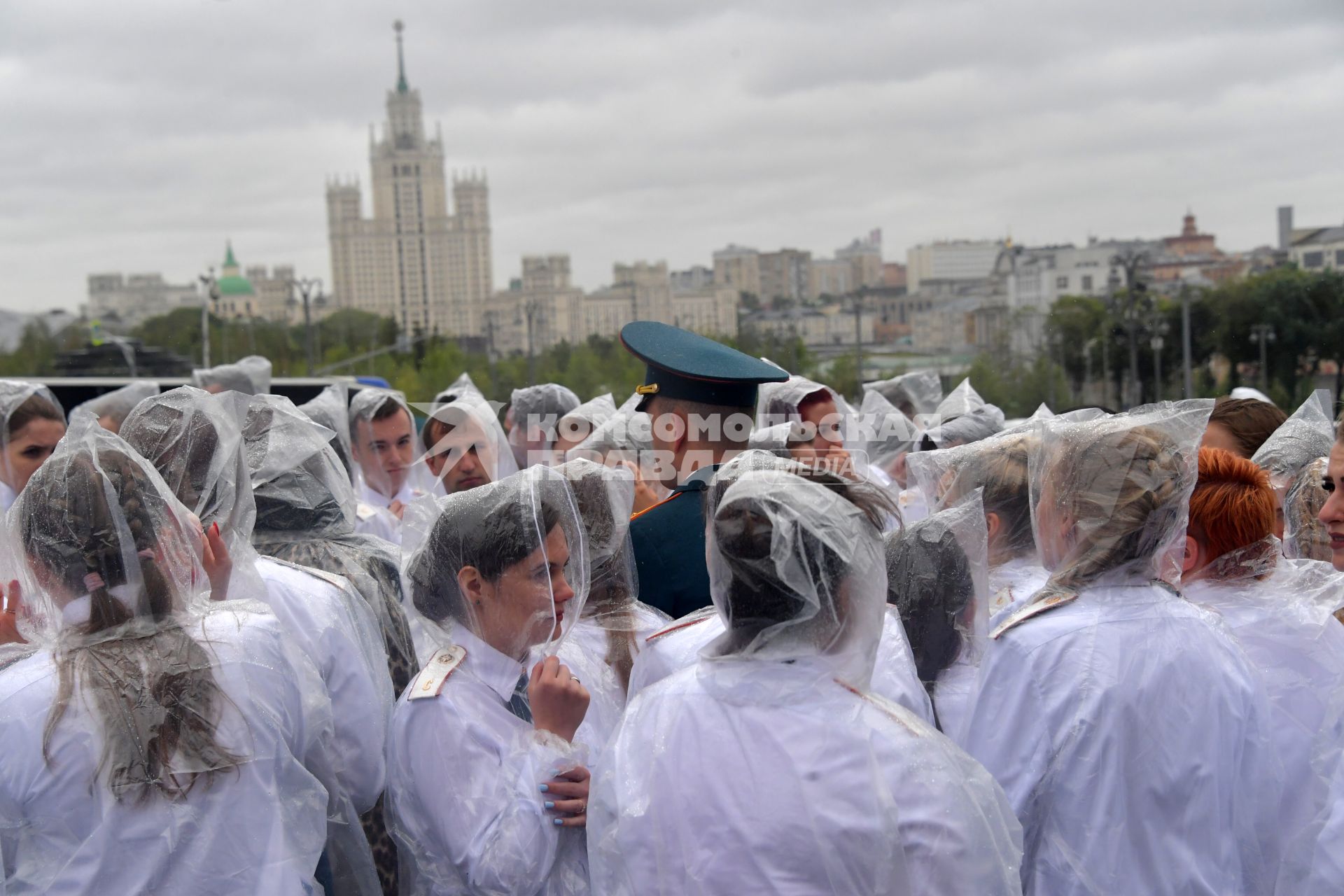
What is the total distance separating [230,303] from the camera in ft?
369

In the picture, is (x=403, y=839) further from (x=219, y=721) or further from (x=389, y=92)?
(x=389, y=92)

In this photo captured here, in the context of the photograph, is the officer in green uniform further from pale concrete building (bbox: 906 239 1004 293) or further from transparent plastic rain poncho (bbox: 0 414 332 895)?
pale concrete building (bbox: 906 239 1004 293)

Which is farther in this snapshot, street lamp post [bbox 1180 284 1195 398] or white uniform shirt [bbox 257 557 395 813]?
street lamp post [bbox 1180 284 1195 398]

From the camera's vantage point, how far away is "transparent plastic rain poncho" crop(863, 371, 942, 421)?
301 inches

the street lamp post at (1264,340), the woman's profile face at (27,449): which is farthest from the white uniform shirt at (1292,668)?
the street lamp post at (1264,340)

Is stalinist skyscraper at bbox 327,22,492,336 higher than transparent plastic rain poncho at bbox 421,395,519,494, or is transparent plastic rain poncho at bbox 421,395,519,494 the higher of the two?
stalinist skyscraper at bbox 327,22,492,336

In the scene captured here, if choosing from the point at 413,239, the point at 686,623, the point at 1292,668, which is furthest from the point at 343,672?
the point at 413,239

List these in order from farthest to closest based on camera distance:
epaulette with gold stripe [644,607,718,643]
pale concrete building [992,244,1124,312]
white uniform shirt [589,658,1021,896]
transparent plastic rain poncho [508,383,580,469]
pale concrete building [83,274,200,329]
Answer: pale concrete building [83,274,200,329]
pale concrete building [992,244,1124,312]
transparent plastic rain poncho [508,383,580,469]
epaulette with gold stripe [644,607,718,643]
white uniform shirt [589,658,1021,896]

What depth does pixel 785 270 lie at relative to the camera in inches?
2990

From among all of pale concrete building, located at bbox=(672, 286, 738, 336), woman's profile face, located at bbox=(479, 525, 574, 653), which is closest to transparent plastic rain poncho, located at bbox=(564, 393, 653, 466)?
woman's profile face, located at bbox=(479, 525, 574, 653)

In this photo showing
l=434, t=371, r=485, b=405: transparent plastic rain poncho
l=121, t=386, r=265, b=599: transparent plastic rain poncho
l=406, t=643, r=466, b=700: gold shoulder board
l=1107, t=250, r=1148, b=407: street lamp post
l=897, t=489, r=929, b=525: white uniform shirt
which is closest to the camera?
l=406, t=643, r=466, b=700: gold shoulder board

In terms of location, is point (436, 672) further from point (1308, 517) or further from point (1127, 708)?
point (1308, 517)

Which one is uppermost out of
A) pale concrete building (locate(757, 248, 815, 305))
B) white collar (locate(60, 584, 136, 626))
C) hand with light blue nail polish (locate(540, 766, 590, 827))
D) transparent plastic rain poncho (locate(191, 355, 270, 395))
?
pale concrete building (locate(757, 248, 815, 305))

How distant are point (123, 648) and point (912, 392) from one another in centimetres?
651
